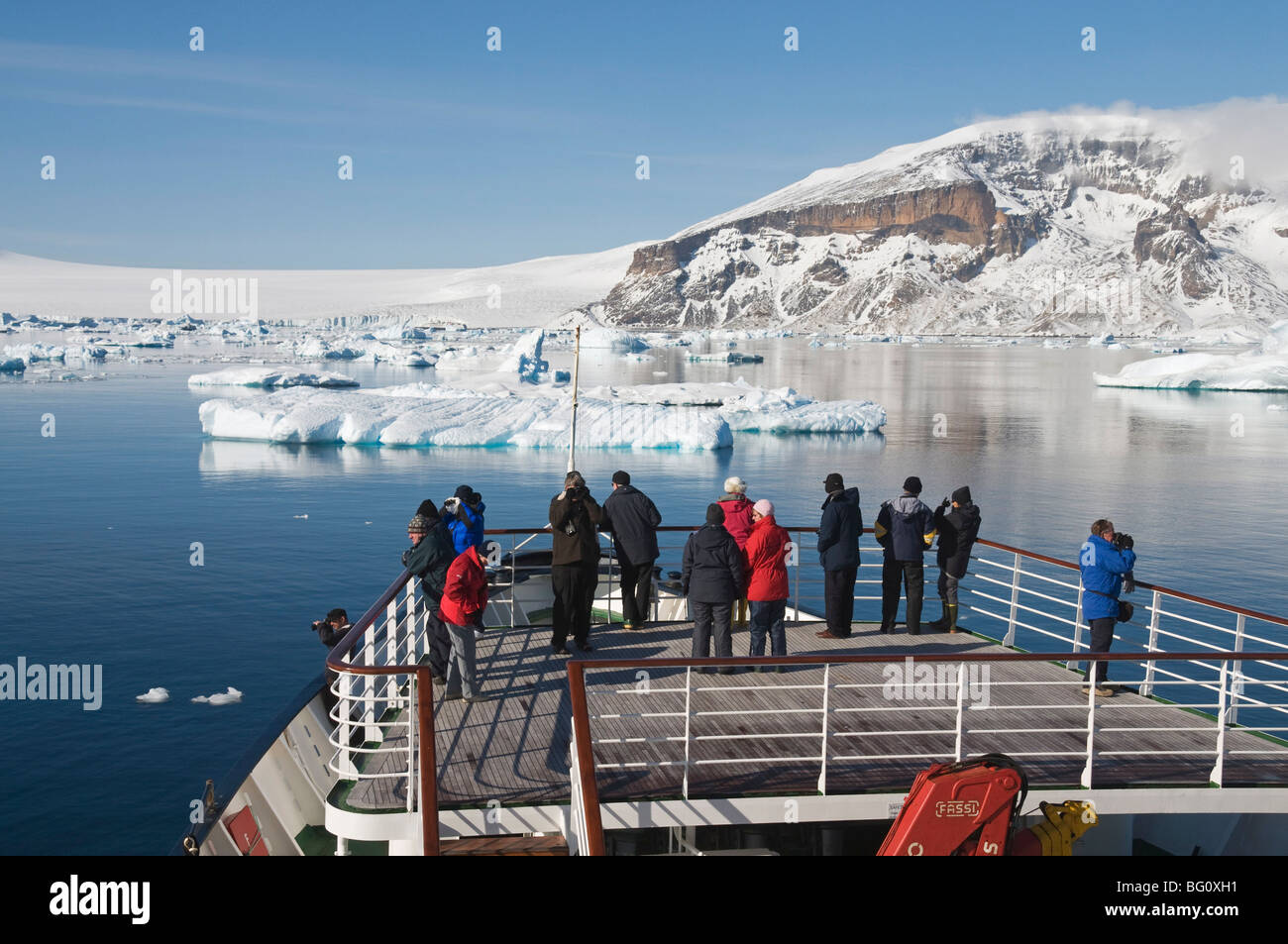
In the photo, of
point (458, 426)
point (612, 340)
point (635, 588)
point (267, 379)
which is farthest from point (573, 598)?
point (612, 340)

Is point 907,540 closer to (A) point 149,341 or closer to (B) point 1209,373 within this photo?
(B) point 1209,373

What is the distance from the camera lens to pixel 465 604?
7684 millimetres

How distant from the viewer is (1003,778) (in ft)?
17.5

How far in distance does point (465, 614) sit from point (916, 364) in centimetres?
10448

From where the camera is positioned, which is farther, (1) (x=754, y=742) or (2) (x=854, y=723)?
(2) (x=854, y=723)

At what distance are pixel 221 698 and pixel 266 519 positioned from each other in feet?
41.4

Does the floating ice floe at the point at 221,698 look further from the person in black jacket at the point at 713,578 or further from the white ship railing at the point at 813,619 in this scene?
the person in black jacket at the point at 713,578

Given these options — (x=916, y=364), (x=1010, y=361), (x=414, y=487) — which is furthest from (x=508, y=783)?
(x=1010, y=361)

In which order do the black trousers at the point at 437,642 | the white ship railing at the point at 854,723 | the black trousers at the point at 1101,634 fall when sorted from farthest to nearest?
the black trousers at the point at 1101,634 < the black trousers at the point at 437,642 < the white ship railing at the point at 854,723

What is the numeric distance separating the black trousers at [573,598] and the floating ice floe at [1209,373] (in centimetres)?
7447

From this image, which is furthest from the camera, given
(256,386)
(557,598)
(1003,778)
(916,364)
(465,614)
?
(916,364)

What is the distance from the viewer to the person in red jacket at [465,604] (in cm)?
768

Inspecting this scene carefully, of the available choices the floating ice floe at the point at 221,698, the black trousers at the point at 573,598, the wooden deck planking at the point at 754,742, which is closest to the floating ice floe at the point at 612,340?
the floating ice floe at the point at 221,698
